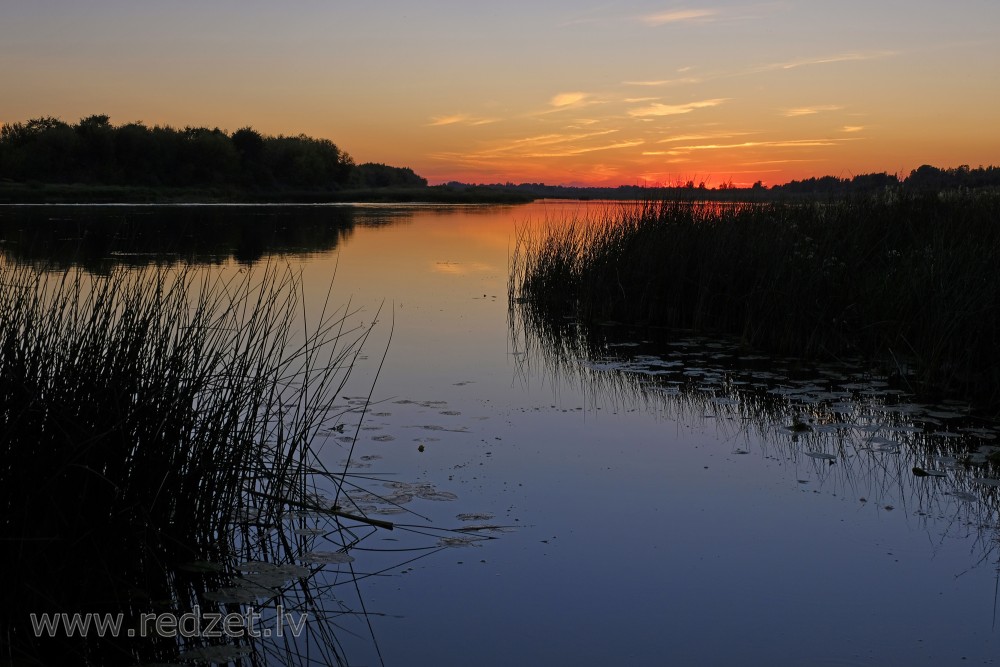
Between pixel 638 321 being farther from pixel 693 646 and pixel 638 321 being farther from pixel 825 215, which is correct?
pixel 693 646

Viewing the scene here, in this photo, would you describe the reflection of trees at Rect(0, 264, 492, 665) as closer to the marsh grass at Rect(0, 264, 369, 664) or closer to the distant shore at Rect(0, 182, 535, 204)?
the marsh grass at Rect(0, 264, 369, 664)

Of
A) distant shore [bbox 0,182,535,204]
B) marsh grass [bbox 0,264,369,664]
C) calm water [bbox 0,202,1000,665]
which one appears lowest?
calm water [bbox 0,202,1000,665]

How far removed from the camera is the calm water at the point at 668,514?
3250 mm

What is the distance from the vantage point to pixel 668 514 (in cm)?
452

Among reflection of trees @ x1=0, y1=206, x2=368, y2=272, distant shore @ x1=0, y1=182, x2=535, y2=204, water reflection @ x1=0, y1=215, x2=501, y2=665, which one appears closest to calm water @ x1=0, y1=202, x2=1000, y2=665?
water reflection @ x1=0, y1=215, x2=501, y2=665

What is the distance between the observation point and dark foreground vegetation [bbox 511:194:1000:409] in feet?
23.2

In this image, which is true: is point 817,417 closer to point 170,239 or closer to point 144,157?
point 170,239

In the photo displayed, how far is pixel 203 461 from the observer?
11.9ft

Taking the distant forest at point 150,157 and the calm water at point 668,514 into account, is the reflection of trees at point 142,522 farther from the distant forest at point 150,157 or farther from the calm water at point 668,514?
the distant forest at point 150,157

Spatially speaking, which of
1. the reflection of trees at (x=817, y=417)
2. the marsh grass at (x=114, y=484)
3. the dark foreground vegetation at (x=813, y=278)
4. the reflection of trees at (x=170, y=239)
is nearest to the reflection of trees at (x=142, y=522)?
the marsh grass at (x=114, y=484)

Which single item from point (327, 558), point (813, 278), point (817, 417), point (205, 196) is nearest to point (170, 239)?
point (813, 278)

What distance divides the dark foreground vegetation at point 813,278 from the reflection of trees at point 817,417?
50cm

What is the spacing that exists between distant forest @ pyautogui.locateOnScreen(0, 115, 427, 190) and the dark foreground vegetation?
56682 mm

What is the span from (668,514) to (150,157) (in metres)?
A: 66.0
